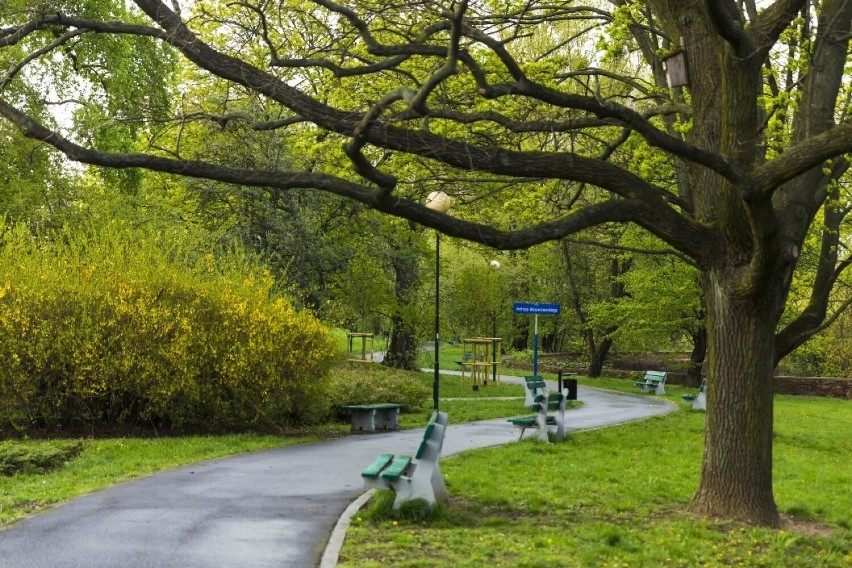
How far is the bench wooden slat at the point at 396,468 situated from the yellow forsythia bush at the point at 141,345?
24.4 feet

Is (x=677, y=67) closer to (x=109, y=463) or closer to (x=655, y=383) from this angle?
(x=109, y=463)

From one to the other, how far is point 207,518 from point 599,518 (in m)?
3.97

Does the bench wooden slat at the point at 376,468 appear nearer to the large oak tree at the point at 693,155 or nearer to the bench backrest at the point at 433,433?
the bench backrest at the point at 433,433

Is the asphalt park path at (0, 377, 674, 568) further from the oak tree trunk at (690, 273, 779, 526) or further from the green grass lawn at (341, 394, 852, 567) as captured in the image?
the oak tree trunk at (690, 273, 779, 526)

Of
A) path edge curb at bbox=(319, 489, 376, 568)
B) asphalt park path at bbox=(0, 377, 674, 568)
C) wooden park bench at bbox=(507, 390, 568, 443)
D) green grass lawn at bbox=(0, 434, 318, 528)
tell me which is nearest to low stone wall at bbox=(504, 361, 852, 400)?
wooden park bench at bbox=(507, 390, 568, 443)

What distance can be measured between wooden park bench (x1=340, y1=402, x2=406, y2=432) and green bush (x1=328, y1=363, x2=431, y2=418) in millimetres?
968

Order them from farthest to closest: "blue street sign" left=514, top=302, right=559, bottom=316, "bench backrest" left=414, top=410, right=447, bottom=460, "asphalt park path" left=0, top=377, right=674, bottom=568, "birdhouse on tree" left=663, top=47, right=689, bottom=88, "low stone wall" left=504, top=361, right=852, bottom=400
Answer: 1. "low stone wall" left=504, top=361, right=852, bottom=400
2. "blue street sign" left=514, top=302, right=559, bottom=316
3. "birdhouse on tree" left=663, top=47, right=689, bottom=88
4. "bench backrest" left=414, top=410, right=447, bottom=460
5. "asphalt park path" left=0, top=377, right=674, bottom=568

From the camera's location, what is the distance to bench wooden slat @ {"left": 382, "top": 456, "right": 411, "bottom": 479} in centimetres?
934

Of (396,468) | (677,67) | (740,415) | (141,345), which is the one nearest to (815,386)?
(141,345)

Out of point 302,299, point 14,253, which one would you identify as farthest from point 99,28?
point 302,299

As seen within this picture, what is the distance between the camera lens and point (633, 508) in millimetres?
10672

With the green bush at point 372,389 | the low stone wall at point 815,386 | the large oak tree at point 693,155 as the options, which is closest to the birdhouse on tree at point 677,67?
the large oak tree at point 693,155

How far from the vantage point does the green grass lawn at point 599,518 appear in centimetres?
823

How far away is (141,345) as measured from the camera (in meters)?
16.5
